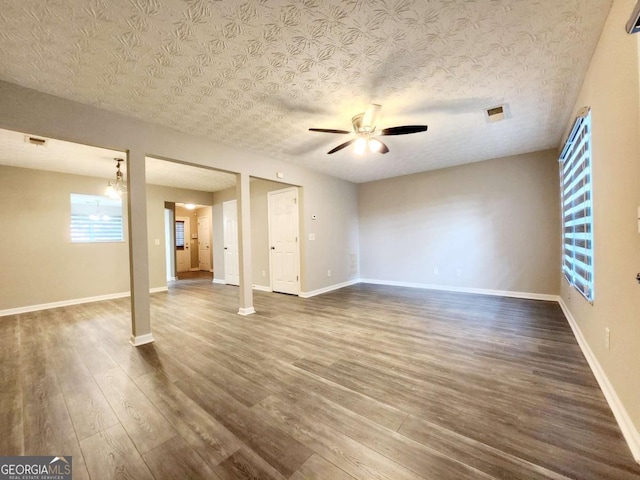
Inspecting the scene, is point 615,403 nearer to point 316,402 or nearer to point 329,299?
point 316,402

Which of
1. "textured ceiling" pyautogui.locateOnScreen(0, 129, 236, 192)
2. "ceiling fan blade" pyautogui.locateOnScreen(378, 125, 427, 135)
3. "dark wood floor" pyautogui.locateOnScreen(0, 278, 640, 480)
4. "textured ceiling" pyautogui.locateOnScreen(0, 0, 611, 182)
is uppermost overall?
"textured ceiling" pyautogui.locateOnScreen(0, 0, 611, 182)

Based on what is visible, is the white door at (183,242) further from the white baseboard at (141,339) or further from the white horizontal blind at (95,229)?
the white baseboard at (141,339)

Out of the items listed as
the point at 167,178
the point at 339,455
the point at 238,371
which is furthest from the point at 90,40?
the point at 167,178

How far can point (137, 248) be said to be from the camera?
9.30 ft

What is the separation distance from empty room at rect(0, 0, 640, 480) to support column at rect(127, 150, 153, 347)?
0.02 metres

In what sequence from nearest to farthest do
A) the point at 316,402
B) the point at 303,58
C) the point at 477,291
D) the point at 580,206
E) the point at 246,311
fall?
the point at 316,402, the point at 303,58, the point at 580,206, the point at 246,311, the point at 477,291

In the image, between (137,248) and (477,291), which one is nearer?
(137,248)

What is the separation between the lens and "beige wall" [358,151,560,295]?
430cm

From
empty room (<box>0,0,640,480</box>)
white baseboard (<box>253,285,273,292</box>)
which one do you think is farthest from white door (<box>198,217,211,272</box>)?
empty room (<box>0,0,640,480</box>)

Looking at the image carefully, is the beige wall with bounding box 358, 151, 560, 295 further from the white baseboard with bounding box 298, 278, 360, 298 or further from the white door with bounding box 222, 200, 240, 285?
the white door with bounding box 222, 200, 240, 285

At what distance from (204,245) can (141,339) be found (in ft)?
24.9

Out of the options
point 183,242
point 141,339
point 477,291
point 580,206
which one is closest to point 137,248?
point 141,339

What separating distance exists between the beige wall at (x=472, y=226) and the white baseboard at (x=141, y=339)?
4791 millimetres

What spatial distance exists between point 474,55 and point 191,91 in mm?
2483
